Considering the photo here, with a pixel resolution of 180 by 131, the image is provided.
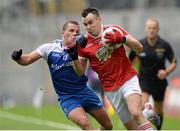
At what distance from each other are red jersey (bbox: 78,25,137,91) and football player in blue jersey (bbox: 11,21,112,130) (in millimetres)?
293

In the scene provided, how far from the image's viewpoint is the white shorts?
11781 millimetres

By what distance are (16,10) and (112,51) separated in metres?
16.8

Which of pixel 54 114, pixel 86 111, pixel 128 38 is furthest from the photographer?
pixel 54 114

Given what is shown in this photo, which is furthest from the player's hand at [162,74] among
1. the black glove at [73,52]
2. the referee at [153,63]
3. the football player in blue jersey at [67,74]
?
the black glove at [73,52]

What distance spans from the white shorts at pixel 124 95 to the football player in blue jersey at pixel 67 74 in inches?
18.2

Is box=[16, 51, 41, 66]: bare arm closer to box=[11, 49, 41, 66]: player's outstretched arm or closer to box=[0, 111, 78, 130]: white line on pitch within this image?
box=[11, 49, 41, 66]: player's outstretched arm

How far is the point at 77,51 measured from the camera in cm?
1164

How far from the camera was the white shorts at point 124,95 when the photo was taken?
11.8 m

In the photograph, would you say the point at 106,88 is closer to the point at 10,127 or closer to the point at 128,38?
the point at 128,38

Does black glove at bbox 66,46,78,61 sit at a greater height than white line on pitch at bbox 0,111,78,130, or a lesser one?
greater

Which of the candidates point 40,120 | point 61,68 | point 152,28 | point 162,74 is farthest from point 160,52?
point 40,120

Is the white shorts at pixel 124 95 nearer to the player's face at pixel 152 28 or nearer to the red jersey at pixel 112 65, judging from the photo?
the red jersey at pixel 112 65

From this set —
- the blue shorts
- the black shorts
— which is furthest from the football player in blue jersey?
the black shorts

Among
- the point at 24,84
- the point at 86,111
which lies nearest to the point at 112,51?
the point at 86,111
